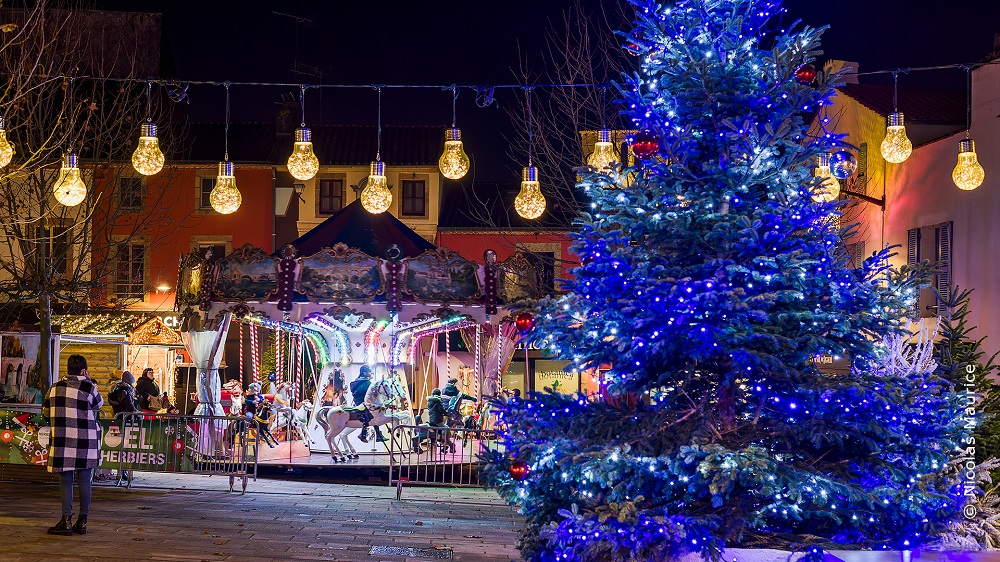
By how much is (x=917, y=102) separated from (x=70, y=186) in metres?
18.9

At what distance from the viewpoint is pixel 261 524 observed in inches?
449

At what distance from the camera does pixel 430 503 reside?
14.0 meters

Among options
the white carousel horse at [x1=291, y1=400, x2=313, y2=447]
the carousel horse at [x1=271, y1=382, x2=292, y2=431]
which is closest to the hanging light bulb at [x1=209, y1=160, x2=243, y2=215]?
the carousel horse at [x1=271, y1=382, x2=292, y2=431]

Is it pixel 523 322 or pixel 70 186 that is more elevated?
pixel 70 186

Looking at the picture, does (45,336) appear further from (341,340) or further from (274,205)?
(274,205)

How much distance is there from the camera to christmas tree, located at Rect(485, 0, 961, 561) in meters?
6.76

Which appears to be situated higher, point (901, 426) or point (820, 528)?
point (901, 426)

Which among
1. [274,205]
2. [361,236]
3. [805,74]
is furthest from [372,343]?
[274,205]

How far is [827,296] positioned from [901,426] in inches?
39.2

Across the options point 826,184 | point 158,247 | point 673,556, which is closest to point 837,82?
point 826,184

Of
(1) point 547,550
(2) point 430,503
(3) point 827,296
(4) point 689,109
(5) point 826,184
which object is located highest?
(4) point 689,109

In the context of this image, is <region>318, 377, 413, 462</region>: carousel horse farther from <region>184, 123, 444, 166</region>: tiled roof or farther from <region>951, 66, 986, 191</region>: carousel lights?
<region>184, 123, 444, 166</region>: tiled roof

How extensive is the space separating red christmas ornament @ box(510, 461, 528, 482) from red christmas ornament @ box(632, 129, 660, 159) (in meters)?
2.29

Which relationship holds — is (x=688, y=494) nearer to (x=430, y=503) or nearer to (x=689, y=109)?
(x=689, y=109)
